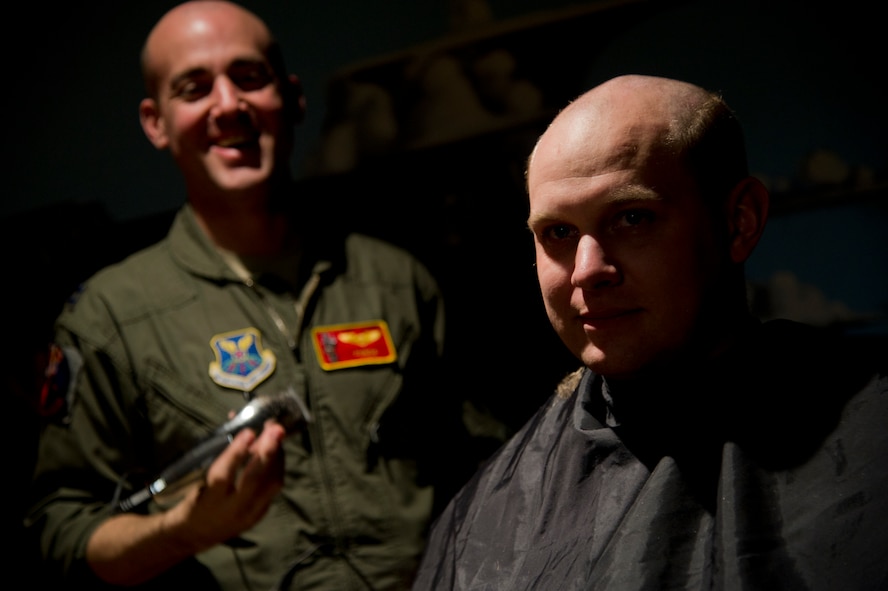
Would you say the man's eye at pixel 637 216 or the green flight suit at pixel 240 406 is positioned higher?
the man's eye at pixel 637 216

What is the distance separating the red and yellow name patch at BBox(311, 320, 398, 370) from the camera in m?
1.71

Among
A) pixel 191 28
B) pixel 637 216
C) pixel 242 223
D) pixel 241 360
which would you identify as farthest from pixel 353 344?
pixel 637 216

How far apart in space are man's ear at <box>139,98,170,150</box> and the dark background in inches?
17.3

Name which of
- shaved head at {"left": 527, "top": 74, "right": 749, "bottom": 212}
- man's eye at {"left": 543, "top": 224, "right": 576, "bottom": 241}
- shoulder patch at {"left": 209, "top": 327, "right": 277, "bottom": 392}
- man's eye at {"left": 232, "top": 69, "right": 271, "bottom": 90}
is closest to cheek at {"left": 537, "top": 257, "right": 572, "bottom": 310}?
man's eye at {"left": 543, "top": 224, "right": 576, "bottom": 241}

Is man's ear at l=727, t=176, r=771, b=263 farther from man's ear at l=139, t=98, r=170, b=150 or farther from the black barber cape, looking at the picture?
man's ear at l=139, t=98, r=170, b=150

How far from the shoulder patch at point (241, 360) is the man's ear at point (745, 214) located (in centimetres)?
93

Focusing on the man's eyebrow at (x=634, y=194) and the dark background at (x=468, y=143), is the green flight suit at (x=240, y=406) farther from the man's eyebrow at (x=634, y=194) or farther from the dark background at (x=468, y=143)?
the man's eyebrow at (x=634, y=194)

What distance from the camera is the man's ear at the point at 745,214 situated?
108 cm

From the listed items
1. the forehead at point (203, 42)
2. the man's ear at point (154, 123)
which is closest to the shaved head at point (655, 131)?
the forehead at point (203, 42)

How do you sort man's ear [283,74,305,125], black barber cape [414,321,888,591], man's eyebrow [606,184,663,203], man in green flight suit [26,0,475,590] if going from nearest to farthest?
black barber cape [414,321,888,591], man's eyebrow [606,184,663,203], man in green flight suit [26,0,475,590], man's ear [283,74,305,125]

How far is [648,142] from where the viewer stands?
40.6 inches

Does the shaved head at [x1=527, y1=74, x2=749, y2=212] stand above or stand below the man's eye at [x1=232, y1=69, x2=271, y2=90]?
below

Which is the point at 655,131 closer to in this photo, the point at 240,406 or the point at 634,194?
the point at 634,194

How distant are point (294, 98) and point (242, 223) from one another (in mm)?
305
